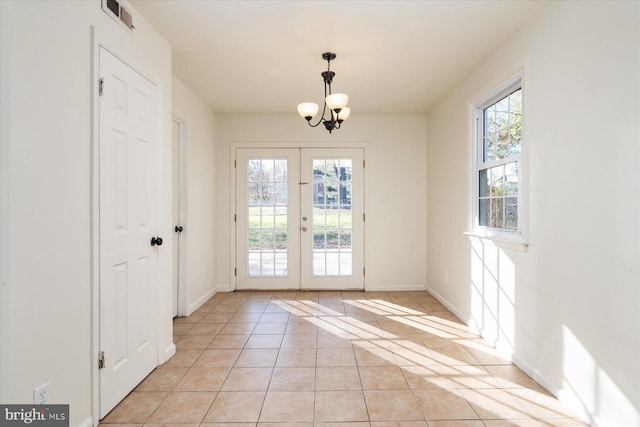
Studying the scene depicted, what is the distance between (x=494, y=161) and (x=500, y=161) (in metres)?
0.11

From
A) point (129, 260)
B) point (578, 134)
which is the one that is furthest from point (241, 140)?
Answer: point (578, 134)

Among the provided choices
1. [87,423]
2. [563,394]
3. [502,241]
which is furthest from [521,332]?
[87,423]

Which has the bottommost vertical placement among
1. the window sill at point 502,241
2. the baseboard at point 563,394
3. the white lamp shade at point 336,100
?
the baseboard at point 563,394

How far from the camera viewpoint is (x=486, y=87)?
3.12 meters

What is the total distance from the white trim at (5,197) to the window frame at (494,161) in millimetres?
2911

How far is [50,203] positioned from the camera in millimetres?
1604

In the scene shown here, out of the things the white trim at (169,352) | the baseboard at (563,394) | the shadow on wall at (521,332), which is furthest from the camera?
the white trim at (169,352)

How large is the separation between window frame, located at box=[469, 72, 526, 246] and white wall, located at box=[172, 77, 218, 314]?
2.99 m

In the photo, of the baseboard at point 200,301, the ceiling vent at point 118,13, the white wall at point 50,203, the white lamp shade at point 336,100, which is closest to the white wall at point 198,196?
the baseboard at point 200,301

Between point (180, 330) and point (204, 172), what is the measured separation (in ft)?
6.44

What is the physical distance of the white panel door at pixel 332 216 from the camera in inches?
197

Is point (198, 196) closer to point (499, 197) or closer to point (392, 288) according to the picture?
point (392, 288)

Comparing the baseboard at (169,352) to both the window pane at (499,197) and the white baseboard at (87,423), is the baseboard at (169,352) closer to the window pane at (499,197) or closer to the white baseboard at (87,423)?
the white baseboard at (87,423)

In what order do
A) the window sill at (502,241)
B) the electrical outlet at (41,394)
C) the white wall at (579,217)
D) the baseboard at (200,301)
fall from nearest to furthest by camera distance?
the electrical outlet at (41,394) < the white wall at (579,217) < the window sill at (502,241) < the baseboard at (200,301)
